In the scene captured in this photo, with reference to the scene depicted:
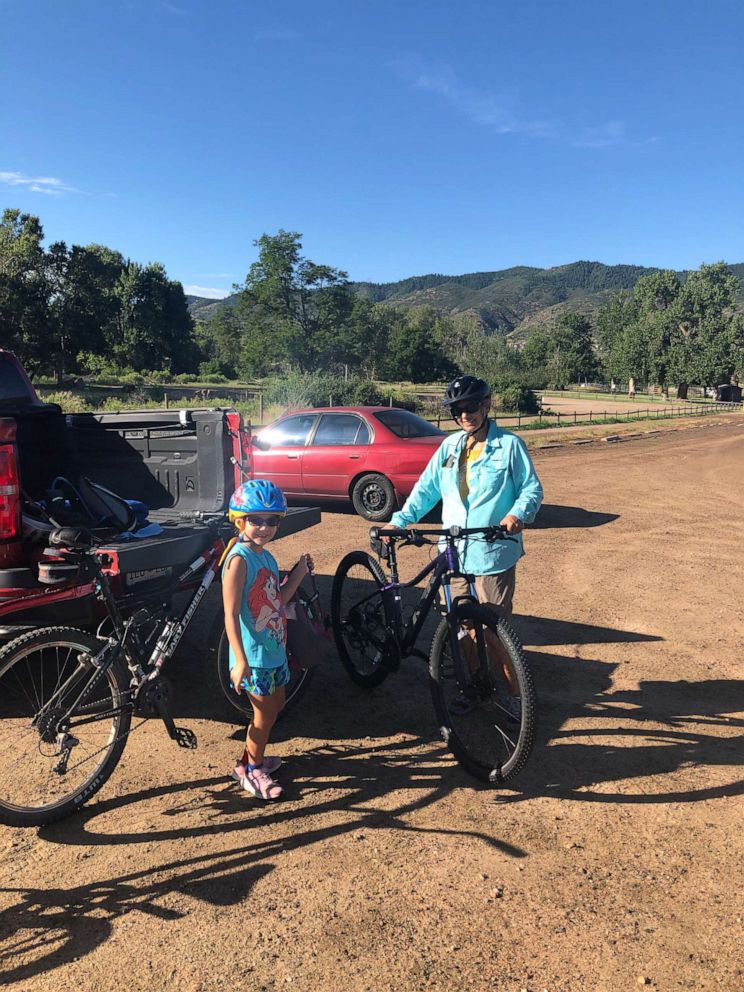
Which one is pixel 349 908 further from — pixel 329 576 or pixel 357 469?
pixel 357 469

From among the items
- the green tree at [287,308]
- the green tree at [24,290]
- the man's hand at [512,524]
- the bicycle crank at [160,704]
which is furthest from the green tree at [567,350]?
the bicycle crank at [160,704]

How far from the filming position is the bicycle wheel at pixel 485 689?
3098 mm

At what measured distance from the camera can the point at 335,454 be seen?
393 inches

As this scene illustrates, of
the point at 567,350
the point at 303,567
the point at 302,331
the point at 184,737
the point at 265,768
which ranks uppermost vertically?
the point at 567,350

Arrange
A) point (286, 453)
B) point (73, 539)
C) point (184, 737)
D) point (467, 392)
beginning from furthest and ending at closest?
point (286, 453)
point (467, 392)
point (184, 737)
point (73, 539)

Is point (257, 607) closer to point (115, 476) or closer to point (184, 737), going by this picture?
point (184, 737)

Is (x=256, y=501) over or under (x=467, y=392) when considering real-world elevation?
under

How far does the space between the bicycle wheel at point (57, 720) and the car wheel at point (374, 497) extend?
6640 millimetres

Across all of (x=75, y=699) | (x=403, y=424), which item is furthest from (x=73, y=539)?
(x=403, y=424)

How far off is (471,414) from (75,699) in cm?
232

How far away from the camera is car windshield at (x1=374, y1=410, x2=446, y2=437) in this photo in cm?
984

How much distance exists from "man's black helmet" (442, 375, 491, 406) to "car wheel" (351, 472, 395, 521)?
5.99 metres

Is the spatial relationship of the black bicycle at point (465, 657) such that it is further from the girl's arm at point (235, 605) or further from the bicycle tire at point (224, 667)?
the girl's arm at point (235, 605)

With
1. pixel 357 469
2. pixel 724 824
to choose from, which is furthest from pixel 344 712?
pixel 357 469
